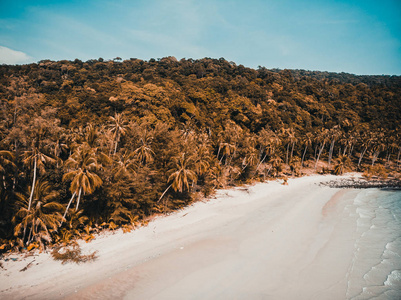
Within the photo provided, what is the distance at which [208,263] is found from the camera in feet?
54.6

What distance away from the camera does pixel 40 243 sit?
16344 mm

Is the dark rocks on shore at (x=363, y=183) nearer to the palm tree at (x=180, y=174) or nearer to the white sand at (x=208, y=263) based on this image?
the white sand at (x=208, y=263)

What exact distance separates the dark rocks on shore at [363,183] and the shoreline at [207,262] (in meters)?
23.9

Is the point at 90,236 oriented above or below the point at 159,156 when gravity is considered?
below

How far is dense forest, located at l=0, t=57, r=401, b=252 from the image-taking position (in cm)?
1617

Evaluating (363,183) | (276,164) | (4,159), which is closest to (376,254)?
(276,164)

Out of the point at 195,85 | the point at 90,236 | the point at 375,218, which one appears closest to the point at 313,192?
the point at 375,218

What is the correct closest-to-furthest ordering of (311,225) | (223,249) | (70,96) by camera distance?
(223,249)
(311,225)
(70,96)

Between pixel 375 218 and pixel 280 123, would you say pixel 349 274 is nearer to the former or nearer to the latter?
pixel 375 218

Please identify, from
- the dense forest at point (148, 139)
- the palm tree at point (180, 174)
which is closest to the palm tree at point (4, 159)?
the dense forest at point (148, 139)

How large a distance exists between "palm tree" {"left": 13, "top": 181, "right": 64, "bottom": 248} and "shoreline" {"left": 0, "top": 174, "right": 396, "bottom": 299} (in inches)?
64.7

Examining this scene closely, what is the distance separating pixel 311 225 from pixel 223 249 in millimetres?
13131

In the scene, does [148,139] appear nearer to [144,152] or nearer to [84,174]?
[144,152]

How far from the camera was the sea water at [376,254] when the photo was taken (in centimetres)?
1450
